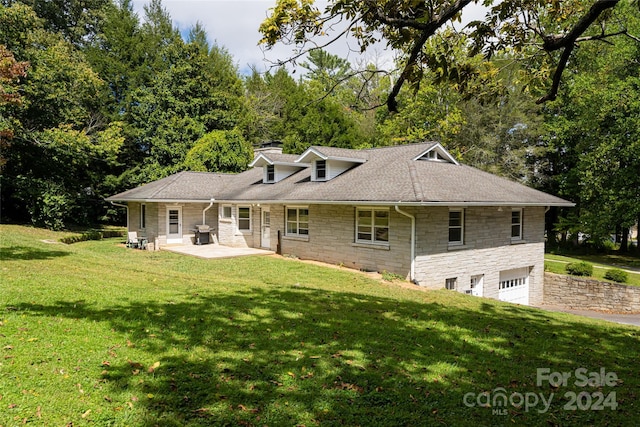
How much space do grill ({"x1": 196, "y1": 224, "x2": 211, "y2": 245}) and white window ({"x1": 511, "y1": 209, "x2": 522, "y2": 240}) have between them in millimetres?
15642

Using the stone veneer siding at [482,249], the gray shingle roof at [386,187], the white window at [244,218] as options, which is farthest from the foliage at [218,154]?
the stone veneer siding at [482,249]

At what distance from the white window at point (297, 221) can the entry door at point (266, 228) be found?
179 cm

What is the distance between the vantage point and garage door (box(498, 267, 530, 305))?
1781cm

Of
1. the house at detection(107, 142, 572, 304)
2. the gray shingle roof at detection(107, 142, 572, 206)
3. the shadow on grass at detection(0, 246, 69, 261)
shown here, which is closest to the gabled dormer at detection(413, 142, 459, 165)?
the house at detection(107, 142, 572, 304)

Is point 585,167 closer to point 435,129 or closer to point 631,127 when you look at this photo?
point 631,127

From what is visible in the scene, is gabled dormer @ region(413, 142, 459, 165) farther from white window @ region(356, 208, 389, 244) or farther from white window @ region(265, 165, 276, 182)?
white window @ region(265, 165, 276, 182)

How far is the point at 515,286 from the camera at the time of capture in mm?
18391

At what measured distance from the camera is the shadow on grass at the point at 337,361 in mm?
4199

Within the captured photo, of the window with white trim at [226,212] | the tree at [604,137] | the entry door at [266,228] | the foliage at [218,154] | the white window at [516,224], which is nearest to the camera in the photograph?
the white window at [516,224]

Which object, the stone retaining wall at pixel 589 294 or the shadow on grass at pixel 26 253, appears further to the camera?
the stone retaining wall at pixel 589 294

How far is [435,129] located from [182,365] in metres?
31.2

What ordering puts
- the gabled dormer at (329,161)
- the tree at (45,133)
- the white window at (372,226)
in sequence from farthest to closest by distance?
the tree at (45,133), the gabled dormer at (329,161), the white window at (372,226)

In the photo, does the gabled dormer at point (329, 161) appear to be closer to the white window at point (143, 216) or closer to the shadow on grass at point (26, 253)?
the shadow on grass at point (26, 253)

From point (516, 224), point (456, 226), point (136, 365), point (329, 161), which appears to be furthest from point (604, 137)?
point (136, 365)
